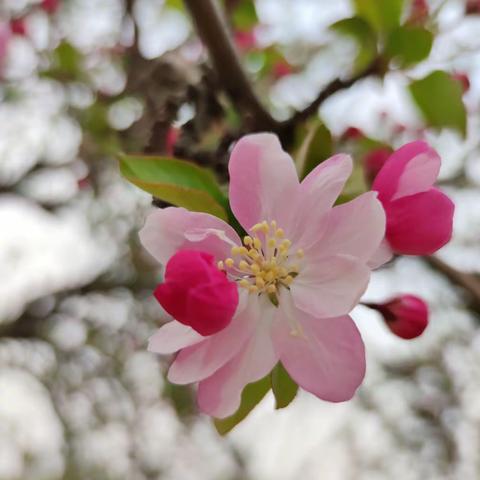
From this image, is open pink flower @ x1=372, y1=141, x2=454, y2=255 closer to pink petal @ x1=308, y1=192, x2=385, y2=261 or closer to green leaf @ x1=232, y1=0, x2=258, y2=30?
pink petal @ x1=308, y1=192, x2=385, y2=261

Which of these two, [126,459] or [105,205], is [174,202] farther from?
[126,459]

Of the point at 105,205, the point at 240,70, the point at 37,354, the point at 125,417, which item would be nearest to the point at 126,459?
the point at 125,417

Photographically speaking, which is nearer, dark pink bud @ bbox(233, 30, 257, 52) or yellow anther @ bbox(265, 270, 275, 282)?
yellow anther @ bbox(265, 270, 275, 282)

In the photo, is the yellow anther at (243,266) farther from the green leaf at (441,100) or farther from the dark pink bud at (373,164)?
the green leaf at (441,100)

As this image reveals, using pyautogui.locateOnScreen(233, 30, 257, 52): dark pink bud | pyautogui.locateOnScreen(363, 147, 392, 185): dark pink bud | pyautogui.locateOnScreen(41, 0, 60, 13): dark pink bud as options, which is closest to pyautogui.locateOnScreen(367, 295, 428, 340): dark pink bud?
pyautogui.locateOnScreen(363, 147, 392, 185): dark pink bud

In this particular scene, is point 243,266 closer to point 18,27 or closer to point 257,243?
point 257,243

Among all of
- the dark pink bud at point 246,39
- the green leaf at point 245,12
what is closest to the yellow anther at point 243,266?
the green leaf at point 245,12
